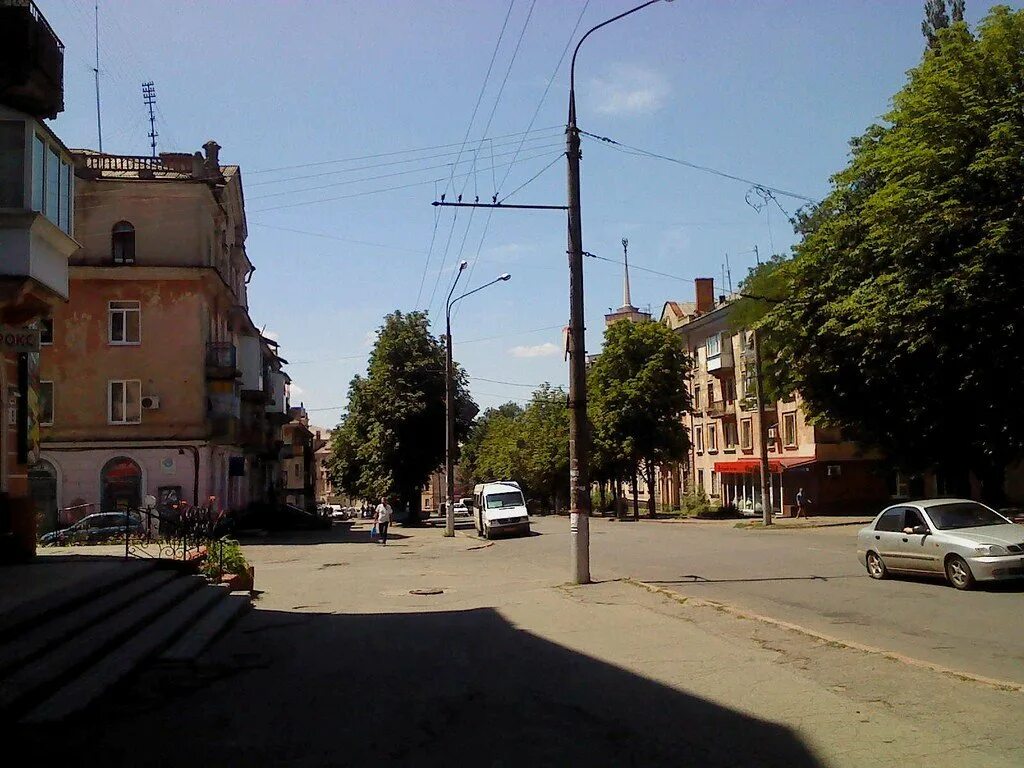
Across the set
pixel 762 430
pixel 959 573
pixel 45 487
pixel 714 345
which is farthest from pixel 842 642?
pixel 714 345

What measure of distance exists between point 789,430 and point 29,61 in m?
46.8

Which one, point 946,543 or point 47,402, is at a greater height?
point 47,402

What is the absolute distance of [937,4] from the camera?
43156 millimetres

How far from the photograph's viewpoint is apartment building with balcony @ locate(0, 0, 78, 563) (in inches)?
523

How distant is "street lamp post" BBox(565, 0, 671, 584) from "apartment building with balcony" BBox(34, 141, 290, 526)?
24526 millimetres

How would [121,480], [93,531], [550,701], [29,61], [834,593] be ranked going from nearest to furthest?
[550,701], [29,61], [834,593], [93,531], [121,480]

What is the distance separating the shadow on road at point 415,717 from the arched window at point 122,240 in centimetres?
3198


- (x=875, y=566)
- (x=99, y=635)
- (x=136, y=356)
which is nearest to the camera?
(x=99, y=635)

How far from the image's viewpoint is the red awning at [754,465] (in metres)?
51.4

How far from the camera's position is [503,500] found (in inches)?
1652

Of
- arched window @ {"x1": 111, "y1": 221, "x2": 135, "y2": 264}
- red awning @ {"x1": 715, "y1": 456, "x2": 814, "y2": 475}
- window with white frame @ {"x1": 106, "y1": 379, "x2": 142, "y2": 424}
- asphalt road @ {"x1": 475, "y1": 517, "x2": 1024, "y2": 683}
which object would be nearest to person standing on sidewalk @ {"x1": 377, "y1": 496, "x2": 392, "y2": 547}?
asphalt road @ {"x1": 475, "y1": 517, "x2": 1024, "y2": 683}

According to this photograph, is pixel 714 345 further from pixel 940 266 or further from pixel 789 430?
pixel 940 266

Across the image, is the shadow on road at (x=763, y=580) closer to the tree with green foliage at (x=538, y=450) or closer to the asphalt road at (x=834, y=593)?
the asphalt road at (x=834, y=593)

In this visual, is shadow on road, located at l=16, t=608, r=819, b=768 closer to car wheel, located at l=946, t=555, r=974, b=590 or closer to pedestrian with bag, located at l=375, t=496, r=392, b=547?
car wheel, located at l=946, t=555, r=974, b=590
